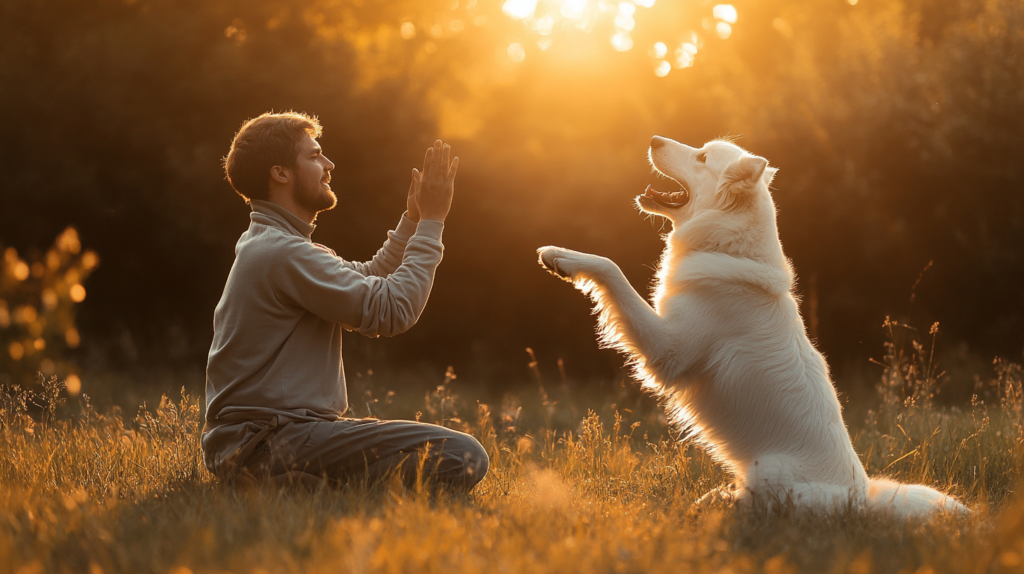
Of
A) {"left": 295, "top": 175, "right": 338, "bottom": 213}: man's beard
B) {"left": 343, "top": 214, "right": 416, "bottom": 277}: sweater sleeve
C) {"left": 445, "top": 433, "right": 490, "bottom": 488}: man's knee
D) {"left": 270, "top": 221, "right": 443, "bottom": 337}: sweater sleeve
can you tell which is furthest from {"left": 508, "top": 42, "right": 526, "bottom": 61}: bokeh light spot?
{"left": 445, "top": 433, "right": 490, "bottom": 488}: man's knee

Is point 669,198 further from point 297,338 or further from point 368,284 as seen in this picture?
point 297,338

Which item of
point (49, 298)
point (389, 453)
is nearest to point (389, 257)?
point (389, 453)

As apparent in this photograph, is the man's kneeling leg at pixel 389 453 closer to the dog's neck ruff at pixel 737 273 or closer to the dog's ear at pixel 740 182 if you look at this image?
the dog's neck ruff at pixel 737 273

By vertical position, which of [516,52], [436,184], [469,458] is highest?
[516,52]

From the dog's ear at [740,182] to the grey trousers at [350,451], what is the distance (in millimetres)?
1893

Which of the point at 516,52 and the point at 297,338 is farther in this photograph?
the point at 516,52

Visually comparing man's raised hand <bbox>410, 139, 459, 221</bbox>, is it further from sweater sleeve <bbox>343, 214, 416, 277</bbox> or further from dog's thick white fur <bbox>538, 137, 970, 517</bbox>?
→ dog's thick white fur <bbox>538, 137, 970, 517</bbox>

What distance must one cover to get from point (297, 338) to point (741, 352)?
2144 millimetres

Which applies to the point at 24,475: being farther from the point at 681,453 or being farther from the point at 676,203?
the point at 676,203

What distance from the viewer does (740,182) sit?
3869 millimetres

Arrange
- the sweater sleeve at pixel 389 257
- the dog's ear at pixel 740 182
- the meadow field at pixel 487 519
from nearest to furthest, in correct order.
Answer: the meadow field at pixel 487 519 → the dog's ear at pixel 740 182 → the sweater sleeve at pixel 389 257

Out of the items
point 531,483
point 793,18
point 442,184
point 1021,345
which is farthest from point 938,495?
point 793,18

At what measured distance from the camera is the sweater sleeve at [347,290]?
124 inches

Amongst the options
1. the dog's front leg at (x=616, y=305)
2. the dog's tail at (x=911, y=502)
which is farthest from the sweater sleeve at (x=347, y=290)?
the dog's tail at (x=911, y=502)
